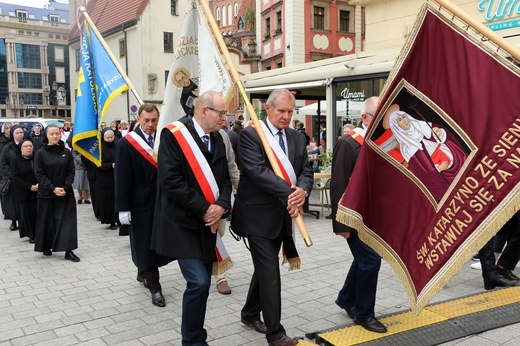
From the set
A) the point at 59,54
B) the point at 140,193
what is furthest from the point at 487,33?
the point at 59,54

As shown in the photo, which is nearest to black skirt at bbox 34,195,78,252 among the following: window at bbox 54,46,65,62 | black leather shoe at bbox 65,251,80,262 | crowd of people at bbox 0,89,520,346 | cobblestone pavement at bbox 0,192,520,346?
black leather shoe at bbox 65,251,80,262

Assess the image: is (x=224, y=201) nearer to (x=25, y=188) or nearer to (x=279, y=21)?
(x=25, y=188)

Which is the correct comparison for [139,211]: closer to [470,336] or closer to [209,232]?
[209,232]

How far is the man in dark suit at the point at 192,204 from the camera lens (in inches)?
154

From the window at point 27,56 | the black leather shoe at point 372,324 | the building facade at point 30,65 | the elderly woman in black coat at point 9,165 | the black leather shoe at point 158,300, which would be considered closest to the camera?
the black leather shoe at point 372,324

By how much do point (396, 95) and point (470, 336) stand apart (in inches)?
87.2

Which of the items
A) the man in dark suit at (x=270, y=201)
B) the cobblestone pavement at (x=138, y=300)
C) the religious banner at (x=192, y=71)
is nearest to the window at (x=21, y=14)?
the cobblestone pavement at (x=138, y=300)

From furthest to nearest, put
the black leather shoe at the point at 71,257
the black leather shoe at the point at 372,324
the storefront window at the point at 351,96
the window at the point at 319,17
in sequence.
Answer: the window at the point at 319,17, the storefront window at the point at 351,96, the black leather shoe at the point at 71,257, the black leather shoe at the point at 372,324

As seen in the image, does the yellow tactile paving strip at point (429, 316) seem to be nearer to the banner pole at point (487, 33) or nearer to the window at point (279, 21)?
the banner pole at point (487, 33)

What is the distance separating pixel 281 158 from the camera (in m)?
4.23

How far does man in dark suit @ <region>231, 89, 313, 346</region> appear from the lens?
13.2 feet

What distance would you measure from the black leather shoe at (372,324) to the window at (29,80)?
3686 inches

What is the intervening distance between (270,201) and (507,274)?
331 centimetres

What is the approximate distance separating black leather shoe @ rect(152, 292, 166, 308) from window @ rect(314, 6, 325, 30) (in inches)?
1135
